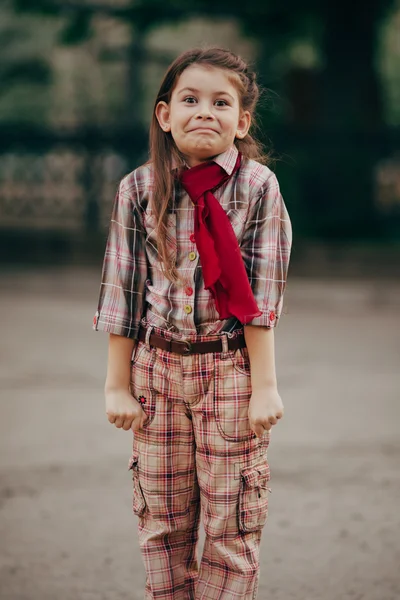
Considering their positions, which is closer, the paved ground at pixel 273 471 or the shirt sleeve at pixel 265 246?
the shirt sleeve at pixel 265 246

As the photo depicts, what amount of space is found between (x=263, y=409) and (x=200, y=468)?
0.26m

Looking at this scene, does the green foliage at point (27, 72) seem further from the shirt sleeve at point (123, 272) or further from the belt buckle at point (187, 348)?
the belt buckle at point (187, 348)

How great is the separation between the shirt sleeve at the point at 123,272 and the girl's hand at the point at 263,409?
1.22ft

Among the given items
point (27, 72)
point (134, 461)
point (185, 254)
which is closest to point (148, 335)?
point (185, 254)

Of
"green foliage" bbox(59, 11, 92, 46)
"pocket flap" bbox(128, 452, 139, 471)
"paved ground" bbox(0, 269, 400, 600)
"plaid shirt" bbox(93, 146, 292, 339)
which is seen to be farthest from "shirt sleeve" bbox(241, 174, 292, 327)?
"green foliage" bbox(59, 11, 92, 46)

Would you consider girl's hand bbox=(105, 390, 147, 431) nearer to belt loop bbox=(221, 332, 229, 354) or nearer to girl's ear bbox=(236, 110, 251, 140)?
belt loop bbox=(221, 332, 229, 354)

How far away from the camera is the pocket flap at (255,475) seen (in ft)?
8.25

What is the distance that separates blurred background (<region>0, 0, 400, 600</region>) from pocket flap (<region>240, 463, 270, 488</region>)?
0.82m

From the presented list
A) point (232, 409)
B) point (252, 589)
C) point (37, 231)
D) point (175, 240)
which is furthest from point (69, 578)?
point (37, 231)

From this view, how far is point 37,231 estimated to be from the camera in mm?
12938

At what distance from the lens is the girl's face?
246 cm

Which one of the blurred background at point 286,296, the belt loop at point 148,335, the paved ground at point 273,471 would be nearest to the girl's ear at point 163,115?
the blurred background at point 286,296

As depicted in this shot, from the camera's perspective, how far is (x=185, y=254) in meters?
2.51

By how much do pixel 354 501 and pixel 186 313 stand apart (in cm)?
185
